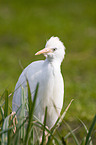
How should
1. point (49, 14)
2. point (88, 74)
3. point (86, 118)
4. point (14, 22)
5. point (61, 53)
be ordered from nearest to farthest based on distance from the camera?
point (61, 53) → point (86, 118) → point (88, 74) → point (14, 22) → point (49, 14)

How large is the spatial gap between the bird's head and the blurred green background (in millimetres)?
1768

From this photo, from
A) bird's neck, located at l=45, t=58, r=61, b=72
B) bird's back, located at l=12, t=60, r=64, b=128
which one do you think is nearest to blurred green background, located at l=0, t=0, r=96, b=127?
bird's back, located at l=12, t=60, r=64, b=128

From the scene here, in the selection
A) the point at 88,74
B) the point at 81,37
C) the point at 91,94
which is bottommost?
the point at 91,94

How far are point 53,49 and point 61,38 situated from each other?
278 inches

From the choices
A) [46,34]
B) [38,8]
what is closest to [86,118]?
[46,34]

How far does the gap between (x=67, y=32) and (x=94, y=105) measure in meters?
5.51

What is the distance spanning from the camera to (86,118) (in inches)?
155

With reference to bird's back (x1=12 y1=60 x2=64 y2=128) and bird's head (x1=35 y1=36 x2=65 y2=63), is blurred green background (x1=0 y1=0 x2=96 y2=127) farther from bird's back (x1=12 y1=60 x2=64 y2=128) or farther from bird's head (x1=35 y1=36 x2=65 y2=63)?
bird's head (x1=35 y1=36 x2=65 y2=63)

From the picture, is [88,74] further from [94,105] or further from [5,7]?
[5,7]

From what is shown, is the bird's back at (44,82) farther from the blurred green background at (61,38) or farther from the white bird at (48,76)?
the blurred green background at (61,38)

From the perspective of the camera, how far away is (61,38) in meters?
9.27

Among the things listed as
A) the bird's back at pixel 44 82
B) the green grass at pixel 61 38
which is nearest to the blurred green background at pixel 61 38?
the green grass at pixel 61 38

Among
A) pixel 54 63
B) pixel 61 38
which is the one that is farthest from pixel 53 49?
pixel 61 38

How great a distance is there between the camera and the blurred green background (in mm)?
5273
